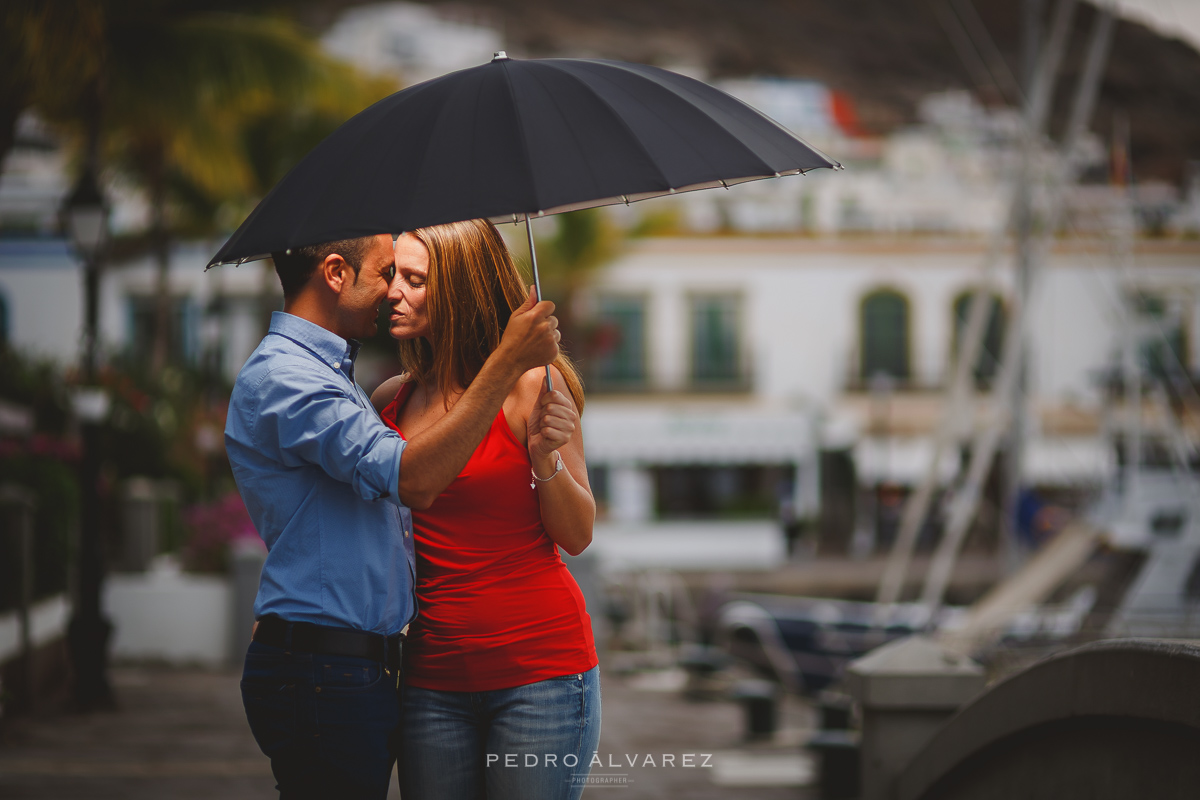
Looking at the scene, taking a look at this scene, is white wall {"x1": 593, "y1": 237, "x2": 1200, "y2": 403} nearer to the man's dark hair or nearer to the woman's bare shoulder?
the woman's bare shoulder

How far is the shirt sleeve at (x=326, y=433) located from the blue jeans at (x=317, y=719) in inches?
14.3

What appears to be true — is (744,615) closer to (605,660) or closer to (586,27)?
(605,660)

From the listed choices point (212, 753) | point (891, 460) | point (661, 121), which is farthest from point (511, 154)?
point (891, 460)

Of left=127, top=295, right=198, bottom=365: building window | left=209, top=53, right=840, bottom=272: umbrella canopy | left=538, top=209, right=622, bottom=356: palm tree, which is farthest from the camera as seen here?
left=127, top=295, right=198, bottom=365: building window

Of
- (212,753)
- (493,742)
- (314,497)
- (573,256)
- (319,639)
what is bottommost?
(212,753)

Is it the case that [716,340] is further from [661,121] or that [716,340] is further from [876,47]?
[661,121]

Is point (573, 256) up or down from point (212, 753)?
up

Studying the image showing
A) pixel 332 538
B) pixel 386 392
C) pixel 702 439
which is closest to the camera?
pixel 332 538

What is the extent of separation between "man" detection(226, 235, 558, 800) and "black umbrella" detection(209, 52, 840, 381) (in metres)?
0.25

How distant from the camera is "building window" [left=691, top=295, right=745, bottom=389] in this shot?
117 feet

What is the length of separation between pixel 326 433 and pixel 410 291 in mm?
411

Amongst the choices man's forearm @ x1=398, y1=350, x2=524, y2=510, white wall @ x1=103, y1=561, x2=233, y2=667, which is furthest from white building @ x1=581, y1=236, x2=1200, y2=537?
man's forearm @ x1=398, y1=350, x2=524, y2=510

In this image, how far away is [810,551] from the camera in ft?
95.5

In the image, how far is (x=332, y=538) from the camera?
7.25ft
